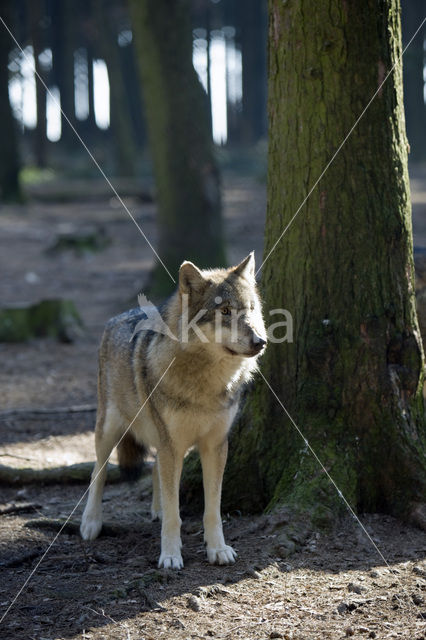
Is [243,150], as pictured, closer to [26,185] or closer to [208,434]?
[26,185]

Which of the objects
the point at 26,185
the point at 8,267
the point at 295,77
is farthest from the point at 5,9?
the point at 295,77

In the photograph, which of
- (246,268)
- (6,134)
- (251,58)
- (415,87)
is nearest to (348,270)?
(246,268)

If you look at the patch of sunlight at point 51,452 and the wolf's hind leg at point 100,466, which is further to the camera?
the patch of sunlight at point 51,452

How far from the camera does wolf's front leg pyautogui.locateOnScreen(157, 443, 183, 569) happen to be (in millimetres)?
4465

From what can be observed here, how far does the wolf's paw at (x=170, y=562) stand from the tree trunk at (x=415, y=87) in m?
31.1

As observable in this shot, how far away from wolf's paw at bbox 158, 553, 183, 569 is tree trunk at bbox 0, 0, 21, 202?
64.0 feet

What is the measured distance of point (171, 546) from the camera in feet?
14.6

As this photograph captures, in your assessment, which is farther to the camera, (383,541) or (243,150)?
(243,150)

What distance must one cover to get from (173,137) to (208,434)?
7.99 m

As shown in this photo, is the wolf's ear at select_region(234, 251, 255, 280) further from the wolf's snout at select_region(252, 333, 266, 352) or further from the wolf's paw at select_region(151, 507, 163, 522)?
the wolf's paw at select_region(151, 507, 163, 522)

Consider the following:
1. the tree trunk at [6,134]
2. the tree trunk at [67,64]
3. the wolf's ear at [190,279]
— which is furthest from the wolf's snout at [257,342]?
the tree trunk at [67,64]

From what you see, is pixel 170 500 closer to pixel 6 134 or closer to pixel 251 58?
pixel 6 134

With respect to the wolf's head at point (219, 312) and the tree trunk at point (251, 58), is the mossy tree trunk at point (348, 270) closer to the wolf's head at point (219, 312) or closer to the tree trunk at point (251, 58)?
the wolf's head at point (219, 312)

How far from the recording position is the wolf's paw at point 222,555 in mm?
4422
